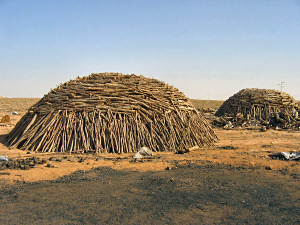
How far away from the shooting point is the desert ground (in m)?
4.18

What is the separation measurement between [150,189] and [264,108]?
1420 centimetres

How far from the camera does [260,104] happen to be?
57.8ft

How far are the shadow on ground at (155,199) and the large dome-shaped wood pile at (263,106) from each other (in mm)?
11351

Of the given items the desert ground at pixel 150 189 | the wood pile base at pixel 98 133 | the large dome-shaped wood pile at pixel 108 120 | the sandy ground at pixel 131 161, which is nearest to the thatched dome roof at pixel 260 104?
the sandy ground at pixel 131 161

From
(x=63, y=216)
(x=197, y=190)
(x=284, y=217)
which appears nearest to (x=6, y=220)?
(x=63, y=216)

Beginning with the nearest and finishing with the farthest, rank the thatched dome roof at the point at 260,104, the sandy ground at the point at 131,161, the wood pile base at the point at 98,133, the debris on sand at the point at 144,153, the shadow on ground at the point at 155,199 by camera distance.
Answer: the shadow on ground at the point at 155,199 < the sandy ground at the point at 131,161 < the debris on sand at the point at 144,153 < the wood pile base at the point at 98,133 < the thatched dome roof at the point at 260,104

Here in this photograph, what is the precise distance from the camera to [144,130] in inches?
337

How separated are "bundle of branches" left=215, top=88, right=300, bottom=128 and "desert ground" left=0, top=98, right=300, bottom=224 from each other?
Answer: 923 cm

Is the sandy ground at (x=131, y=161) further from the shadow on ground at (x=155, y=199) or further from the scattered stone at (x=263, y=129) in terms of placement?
the scattered stone at (x=263, y=129)

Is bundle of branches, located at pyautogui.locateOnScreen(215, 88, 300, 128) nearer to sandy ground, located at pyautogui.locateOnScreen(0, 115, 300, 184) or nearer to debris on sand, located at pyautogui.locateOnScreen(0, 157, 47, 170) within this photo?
sandy ground, located at pyautogui.locateOnScreen(0, 115, 300, 184)

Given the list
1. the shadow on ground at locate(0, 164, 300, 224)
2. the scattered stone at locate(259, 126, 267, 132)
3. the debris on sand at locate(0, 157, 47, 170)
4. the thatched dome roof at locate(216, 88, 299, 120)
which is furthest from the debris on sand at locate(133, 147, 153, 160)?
the thatched dome roof at locate(216, 88, 299, 120)

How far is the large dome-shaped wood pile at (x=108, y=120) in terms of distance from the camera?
826 centimetres

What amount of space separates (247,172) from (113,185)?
3.36 m

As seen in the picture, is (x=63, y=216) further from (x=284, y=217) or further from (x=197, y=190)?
(x=284, y=217)
